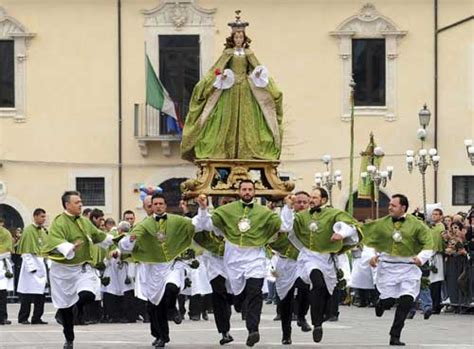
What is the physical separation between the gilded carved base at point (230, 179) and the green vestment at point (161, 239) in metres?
5.10

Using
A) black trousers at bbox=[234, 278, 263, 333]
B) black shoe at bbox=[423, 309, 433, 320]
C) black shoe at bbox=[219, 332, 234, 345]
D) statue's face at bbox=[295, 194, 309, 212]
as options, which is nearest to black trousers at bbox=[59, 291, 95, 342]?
black shoe at bbox=[219, 332, 234, 345]

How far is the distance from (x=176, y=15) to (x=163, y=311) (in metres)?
28.7

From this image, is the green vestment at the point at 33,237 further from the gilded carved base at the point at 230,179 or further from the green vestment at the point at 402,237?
the green vestment at the point at 402,237

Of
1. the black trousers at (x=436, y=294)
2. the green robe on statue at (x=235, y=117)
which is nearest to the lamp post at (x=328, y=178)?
the black trousers at (x=436, y=294)

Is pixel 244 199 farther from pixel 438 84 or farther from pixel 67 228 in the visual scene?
pixel 438 84

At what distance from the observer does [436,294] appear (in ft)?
92.4

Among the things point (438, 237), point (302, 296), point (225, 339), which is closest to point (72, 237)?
point (225, 339)

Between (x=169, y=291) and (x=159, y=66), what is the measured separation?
93.9ft

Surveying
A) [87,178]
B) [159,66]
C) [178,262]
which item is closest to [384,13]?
[159,66]

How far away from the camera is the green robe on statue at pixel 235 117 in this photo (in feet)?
82.3

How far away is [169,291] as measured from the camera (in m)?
18.7

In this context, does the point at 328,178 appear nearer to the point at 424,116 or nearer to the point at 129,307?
the point at 424,116

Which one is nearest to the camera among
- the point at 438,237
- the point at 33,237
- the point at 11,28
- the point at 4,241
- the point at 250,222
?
the point at 250,222

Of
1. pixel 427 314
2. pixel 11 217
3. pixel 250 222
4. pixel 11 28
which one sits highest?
pixel 11 28
